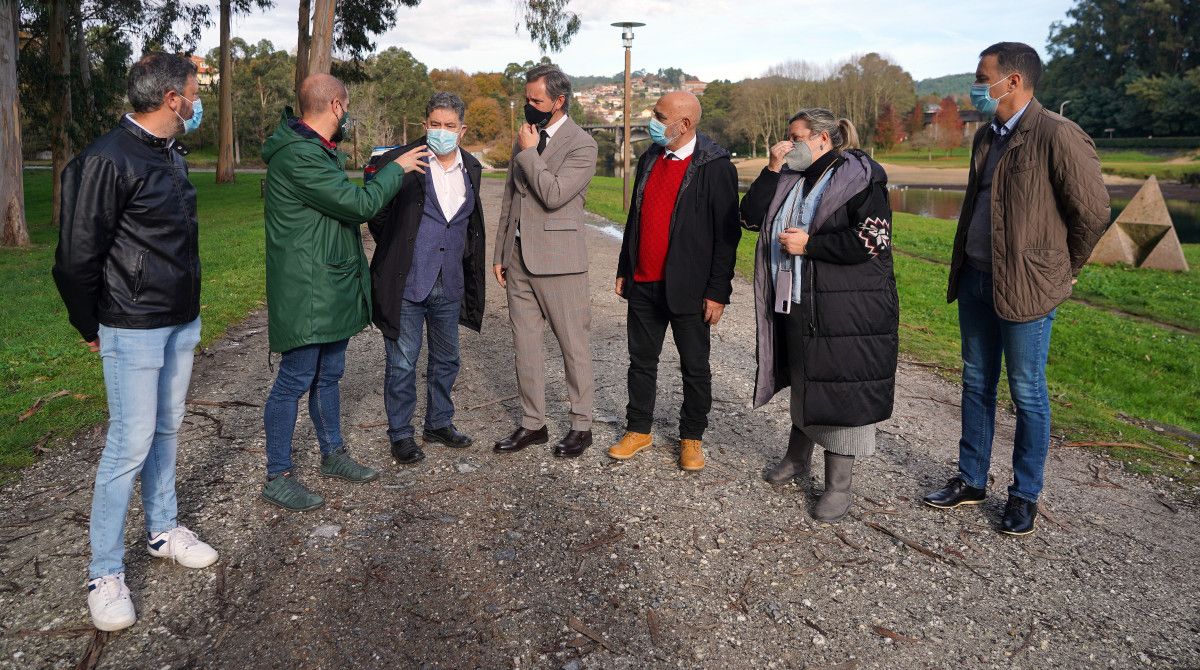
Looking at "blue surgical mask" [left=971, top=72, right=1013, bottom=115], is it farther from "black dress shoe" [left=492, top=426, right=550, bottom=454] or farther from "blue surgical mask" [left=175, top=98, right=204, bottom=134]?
"blue surgical mask" [left=175, top=98, right=204, bottom=134]

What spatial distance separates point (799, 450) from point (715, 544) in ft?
2.99

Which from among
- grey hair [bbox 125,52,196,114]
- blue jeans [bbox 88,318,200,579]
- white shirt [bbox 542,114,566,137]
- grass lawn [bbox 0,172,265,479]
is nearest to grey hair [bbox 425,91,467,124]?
white shirt [bbox 542,114,566,137]

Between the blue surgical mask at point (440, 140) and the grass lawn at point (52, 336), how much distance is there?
2.90 m

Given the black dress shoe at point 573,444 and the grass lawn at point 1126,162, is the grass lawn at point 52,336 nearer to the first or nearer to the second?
the black dress shoe at point 573,444

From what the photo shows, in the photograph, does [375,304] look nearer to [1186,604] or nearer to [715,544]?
[715,544]

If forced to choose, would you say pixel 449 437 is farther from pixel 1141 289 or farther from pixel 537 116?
pixel 1141 289

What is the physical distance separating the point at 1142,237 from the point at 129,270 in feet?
57.3

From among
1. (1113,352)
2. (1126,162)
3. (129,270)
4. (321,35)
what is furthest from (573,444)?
(1126,162)

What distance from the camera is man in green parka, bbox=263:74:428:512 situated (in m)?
3.81

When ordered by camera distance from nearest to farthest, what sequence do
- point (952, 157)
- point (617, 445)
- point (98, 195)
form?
point (98, 195) → point (617, 445) → point (952, 157)

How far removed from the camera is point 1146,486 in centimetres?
449

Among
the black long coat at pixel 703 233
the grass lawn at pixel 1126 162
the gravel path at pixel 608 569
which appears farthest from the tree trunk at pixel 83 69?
the grass lawn at pixel 1126 162

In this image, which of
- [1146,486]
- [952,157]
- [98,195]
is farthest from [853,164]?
[952,157]

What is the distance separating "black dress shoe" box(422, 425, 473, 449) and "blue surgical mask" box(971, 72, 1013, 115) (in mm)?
3304
